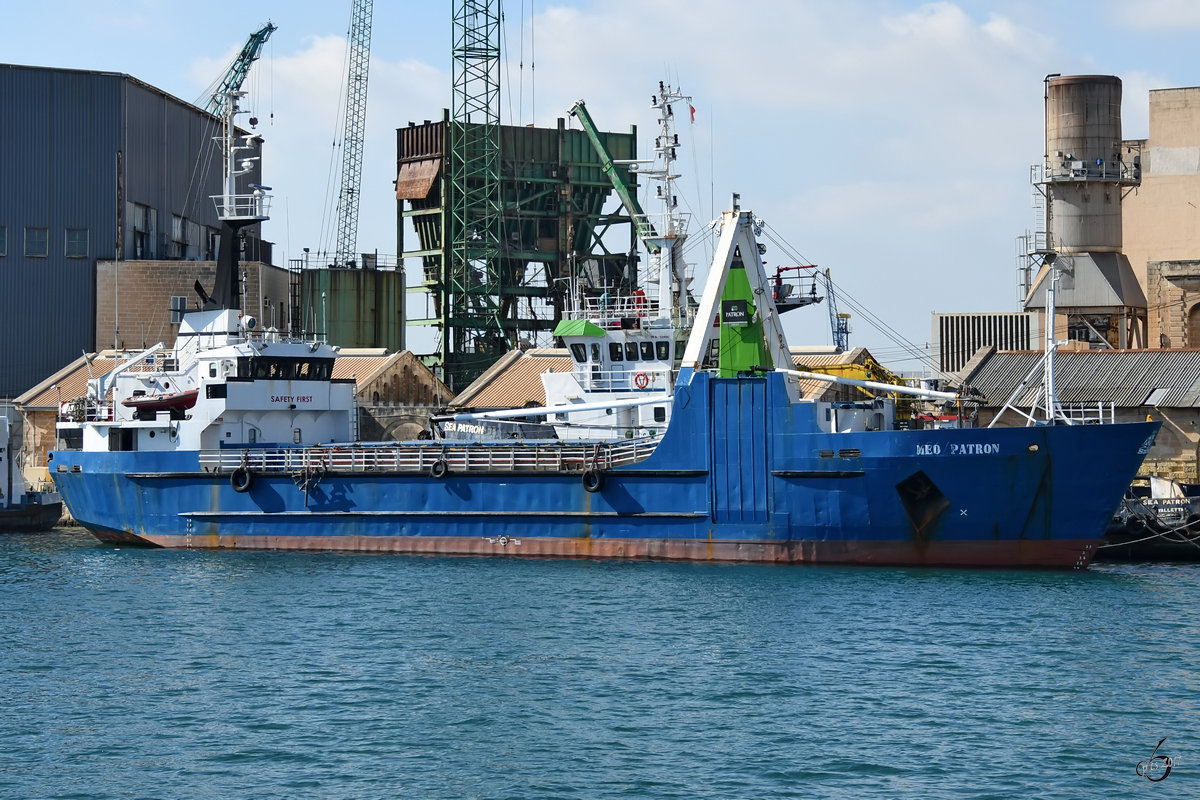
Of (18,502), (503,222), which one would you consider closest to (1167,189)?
(503,222)

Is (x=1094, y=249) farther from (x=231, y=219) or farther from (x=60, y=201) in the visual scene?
(x=60, y=201)

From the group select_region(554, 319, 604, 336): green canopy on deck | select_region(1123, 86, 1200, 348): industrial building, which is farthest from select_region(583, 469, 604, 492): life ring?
select_region(1123, 86, 1200, 348): industrial building

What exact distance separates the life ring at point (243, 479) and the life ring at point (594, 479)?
9.24 meters

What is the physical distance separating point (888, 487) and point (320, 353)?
55.0 ft

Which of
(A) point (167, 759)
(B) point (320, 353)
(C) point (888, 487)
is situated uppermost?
(B) point (320, 353)

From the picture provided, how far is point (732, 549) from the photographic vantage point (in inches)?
1332

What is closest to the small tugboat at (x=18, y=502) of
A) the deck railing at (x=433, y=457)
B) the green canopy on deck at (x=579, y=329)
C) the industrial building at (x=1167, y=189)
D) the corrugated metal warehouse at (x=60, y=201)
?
the corrugated metal warehouse at (x=60, y=201)

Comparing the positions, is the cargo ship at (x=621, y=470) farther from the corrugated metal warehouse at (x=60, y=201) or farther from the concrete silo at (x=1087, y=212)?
the concrete silo at (x=1087, y=212)

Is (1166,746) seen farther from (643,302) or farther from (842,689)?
(643,302)

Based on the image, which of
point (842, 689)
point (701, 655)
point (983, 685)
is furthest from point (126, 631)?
point (983, 685)

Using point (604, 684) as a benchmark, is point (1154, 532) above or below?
above

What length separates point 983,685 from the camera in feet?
74.1

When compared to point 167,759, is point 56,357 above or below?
above

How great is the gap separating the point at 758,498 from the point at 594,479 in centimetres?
387
